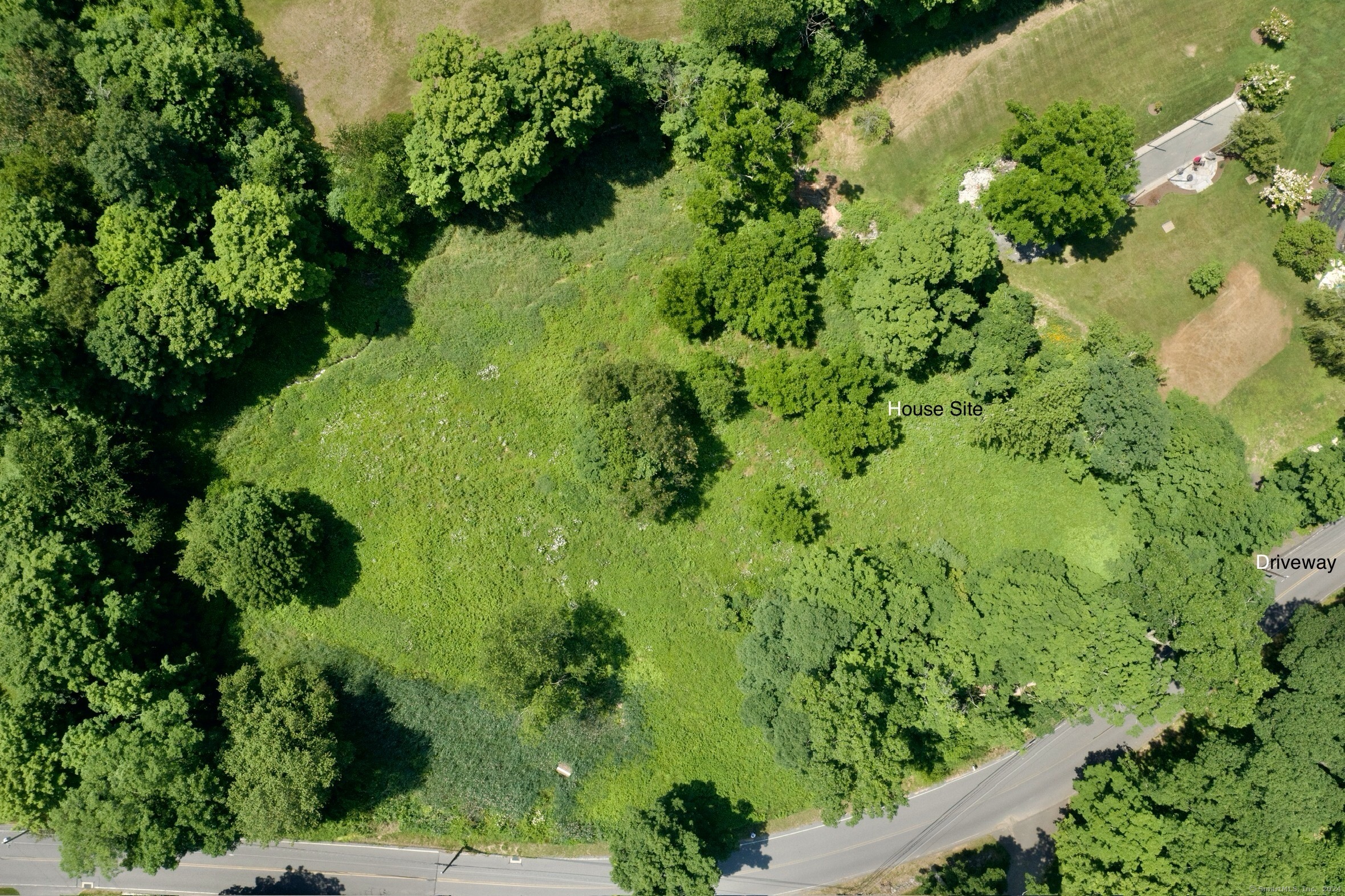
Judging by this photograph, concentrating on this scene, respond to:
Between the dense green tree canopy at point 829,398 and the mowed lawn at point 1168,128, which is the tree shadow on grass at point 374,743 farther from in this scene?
the mowed lawn at point 1168,128

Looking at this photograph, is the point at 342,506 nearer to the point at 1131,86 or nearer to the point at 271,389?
the point at 271,389

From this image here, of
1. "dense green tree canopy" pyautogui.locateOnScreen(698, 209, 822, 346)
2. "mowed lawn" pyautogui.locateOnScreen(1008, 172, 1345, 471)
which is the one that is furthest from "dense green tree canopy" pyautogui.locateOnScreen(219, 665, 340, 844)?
"mowed lawn" pyautogui.locateOnScreen(1008, 172, 1345, 471)

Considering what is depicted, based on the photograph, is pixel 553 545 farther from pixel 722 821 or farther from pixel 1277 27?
pixel 1277 27

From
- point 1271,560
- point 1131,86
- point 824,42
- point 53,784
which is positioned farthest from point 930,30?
point 53,784

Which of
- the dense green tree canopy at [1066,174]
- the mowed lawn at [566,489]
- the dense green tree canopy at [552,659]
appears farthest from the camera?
the mowed lawn at [566,489]

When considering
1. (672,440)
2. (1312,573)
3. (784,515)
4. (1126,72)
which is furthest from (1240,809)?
(1126,72)

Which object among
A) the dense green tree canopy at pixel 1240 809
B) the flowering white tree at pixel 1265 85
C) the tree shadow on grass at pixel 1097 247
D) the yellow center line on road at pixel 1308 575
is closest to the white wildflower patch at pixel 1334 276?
the flowering white tree at pixel 1265 85

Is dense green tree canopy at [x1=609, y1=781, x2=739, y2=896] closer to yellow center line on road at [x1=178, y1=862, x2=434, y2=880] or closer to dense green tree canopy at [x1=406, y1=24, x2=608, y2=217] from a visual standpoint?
yellow center line on road at [x1=178, y1=862, x2=434, y2=880]

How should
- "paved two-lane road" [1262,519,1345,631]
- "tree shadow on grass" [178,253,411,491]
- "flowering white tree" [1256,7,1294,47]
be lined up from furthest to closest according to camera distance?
1. "paved two-lane road" [1262,519,1345,631]
2. "flowering white tree" [1256,7,1294,47]
3. "tree shadow on grass" [178,253,411,491]
